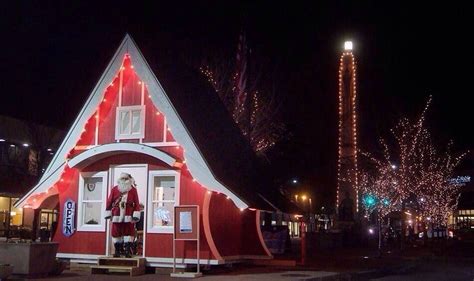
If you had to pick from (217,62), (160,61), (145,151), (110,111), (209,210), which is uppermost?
(217,62)

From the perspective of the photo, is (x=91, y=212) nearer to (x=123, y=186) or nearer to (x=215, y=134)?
(x=123, y=186)

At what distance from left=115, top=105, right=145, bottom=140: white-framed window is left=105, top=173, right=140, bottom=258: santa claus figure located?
5.88ft

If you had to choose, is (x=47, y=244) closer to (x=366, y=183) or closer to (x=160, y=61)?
(x=160, y=61)

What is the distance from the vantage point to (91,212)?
67.2ft

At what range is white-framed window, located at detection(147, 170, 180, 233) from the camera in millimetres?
19250

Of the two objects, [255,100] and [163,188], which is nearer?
[163,188]

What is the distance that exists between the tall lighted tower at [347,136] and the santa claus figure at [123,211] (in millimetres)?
29160

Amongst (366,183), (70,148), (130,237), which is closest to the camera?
(130,237)

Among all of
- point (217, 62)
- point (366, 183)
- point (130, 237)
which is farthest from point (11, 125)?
point (130, 237)

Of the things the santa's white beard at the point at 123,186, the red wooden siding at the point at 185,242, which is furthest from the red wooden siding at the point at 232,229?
the santa's white beard at the point at 123,186

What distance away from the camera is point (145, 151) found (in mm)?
18750

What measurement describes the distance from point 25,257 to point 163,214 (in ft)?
14.8

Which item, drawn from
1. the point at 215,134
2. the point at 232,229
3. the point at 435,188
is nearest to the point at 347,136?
the point at 435,188

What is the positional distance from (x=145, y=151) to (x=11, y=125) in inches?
1116
